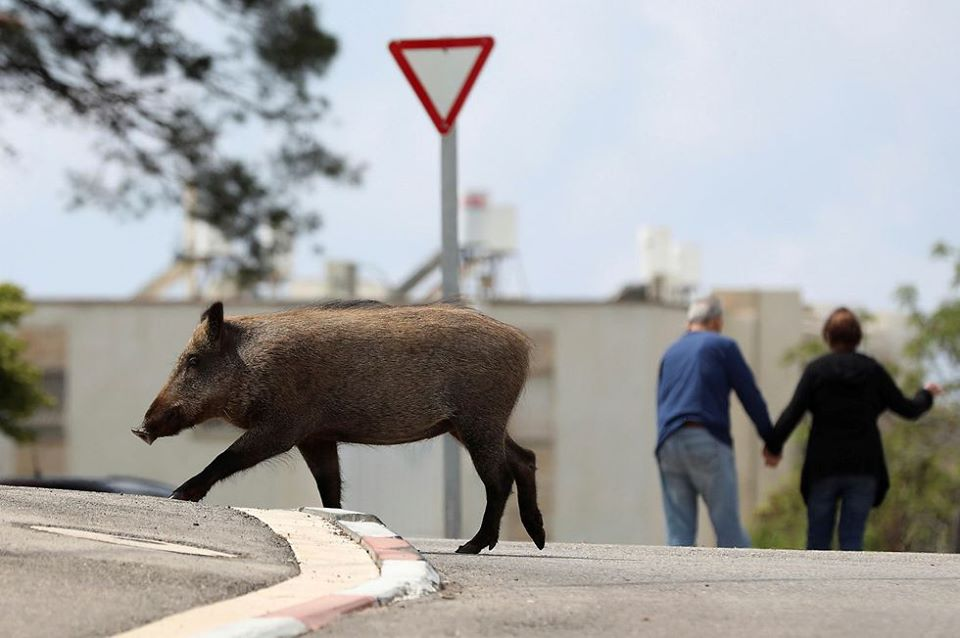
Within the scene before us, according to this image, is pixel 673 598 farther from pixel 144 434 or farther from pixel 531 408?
pixel 531 408

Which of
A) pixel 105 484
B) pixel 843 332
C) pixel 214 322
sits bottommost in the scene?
pixel 105 484

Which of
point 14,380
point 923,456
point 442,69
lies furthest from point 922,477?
point 442,69

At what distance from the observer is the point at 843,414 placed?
10.9m

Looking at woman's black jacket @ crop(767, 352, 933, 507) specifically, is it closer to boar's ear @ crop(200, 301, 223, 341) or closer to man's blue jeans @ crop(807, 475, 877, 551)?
man's blue jeans @ crop(807, 475, 877, 551)

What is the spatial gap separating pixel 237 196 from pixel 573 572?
52.5ft

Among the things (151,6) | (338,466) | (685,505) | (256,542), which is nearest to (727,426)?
(685,505)

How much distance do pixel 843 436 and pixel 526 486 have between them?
2.62 meters

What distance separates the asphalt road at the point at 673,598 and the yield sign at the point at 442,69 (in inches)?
121

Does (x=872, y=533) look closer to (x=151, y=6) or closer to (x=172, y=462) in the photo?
(x=172, y=462)

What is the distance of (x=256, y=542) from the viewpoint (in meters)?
7.80

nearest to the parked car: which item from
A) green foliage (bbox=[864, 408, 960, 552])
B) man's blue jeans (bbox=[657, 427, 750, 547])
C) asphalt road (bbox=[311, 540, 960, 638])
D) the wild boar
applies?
green foliage (bbox=[864, 408, 960, 552])

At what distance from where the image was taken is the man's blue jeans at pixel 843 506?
10859 millimetres

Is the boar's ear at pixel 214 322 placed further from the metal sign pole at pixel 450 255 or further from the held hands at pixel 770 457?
the held hands at pixel 770 457

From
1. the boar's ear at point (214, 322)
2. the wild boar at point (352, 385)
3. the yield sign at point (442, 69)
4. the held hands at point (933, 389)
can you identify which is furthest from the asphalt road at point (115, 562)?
the held hands at point (933, 389)
